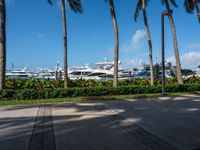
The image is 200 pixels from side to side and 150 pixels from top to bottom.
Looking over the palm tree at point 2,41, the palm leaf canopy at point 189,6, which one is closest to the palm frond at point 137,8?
the palm leaf canopy at point 189,6

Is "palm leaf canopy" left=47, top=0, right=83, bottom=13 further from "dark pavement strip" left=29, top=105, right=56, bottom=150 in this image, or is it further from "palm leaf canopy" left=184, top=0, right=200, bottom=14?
"dark pavement strip" left=29, top=105, right=56, bottom=150

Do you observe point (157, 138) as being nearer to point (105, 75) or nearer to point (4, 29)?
point (4, 29)

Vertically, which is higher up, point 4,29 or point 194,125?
point 4,29

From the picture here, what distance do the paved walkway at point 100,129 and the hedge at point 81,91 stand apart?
3470 mm

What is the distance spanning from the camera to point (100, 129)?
27.9ft

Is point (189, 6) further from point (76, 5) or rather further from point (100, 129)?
point (100, 129)

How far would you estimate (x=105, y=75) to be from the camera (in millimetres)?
40938

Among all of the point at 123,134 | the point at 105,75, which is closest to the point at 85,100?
the point at 123,134

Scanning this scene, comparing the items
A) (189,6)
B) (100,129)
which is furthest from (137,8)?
(100,129)

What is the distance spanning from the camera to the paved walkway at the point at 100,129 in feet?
22.5

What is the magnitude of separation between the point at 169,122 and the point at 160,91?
34.4 ft

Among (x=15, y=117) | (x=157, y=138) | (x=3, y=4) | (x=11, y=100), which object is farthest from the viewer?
(x=3, y=4)

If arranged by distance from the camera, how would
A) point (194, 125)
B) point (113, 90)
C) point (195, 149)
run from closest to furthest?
1. point (195, 149)
2. point (194, 125)
3. point (113, 90)

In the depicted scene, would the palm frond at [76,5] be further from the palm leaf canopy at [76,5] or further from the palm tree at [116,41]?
the palm tree at [116,41]
